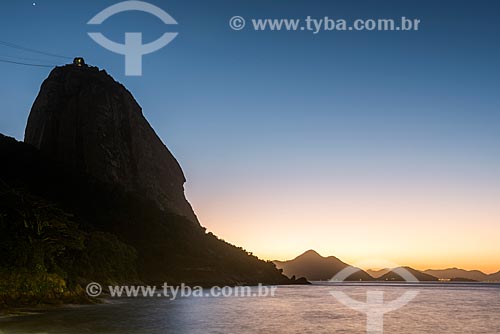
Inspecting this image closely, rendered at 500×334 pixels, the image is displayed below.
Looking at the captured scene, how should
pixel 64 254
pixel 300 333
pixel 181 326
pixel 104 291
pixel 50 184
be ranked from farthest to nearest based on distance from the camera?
pixel 50 184
pixel 104 291
pixel 64 254
pixel 181 326
pixel 300 333

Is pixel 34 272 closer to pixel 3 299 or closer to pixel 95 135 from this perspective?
pixel 3 299

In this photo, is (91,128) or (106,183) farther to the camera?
(91,128)

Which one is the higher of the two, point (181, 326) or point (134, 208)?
point (134, 208)

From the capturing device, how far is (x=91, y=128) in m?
182

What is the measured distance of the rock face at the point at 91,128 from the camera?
591ft

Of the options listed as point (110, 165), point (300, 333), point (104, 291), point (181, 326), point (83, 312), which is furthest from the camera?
point (110, 165)

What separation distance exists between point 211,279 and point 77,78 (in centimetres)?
8548

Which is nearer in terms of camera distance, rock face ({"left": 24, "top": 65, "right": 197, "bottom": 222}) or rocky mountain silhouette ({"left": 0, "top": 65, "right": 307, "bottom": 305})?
rocky mountain silhouette ({"left": 0, "top": 65, "right": 307, "bottom": 305})

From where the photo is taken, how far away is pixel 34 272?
51906 millimetres

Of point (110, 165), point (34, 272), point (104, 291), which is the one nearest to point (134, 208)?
point (110, 165)

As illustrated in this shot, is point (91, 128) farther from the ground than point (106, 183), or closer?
farther from the ground

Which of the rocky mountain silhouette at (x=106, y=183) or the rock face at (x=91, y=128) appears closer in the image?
the rocky mountain silhouette at (x=106, y=183)

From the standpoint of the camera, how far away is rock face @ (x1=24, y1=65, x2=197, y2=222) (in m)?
180

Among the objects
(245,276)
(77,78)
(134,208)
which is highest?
(77,78)
